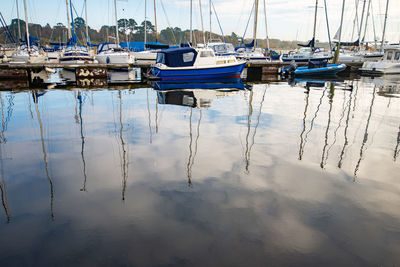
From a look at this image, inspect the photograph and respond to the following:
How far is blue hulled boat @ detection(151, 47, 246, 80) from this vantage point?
67.1 ft

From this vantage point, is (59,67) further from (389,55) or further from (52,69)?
(389,55)

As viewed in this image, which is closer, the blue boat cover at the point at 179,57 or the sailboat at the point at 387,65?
the blue boat cover at the point at 179,57

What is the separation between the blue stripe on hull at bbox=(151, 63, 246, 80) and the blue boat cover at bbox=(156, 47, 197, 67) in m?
0.55

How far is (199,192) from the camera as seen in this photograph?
174 inches

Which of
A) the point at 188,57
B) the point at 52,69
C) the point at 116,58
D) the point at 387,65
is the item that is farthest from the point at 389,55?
the point at 52,69

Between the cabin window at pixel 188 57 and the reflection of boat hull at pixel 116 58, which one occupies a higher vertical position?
the reflection of boat hull at pixel 116 58

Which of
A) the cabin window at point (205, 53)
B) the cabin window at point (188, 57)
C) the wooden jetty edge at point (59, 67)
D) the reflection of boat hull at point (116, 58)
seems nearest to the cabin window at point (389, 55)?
the wooden jetty edge at point (59, 67)

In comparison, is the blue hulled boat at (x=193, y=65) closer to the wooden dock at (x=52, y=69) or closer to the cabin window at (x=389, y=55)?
the wooden dock at (x=52, y=69)

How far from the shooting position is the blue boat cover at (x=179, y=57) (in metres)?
20.4

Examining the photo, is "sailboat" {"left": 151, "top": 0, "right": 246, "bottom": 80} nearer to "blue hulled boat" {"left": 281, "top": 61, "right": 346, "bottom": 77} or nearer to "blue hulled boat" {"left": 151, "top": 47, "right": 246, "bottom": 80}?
"blue hulled boat" {"left": 151, "top": 47, "right": 246, "bottom": 80}

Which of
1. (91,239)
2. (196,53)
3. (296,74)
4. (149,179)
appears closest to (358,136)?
(149,179)

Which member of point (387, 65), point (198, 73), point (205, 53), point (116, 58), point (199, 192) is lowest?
point (199, 192)

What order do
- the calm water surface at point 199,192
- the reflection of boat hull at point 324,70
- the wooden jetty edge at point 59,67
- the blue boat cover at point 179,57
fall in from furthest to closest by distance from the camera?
the reflection of boat hull at point 324,70 → the blue boat cover at point 179,57 → the wooden jetty edge at point 59,67 → the calm water surface at point 199,192

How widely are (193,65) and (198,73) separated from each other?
0.70 m
